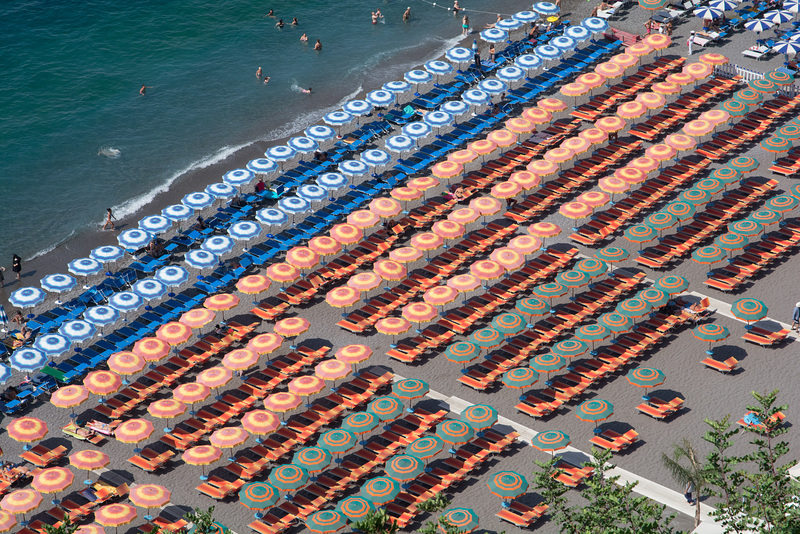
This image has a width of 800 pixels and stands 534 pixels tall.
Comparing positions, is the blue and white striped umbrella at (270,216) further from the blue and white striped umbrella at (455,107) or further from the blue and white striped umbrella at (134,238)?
the blue and white striped umbrella at (455,107)

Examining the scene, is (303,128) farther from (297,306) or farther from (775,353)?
(775,353)

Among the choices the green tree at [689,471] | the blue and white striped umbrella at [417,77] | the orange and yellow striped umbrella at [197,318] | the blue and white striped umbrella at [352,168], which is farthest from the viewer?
the blue and white striped umbrella at [417,77]

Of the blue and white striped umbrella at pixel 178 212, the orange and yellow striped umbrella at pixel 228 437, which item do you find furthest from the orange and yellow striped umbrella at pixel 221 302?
the orange and yellow striped umbrella at pixel 228 437

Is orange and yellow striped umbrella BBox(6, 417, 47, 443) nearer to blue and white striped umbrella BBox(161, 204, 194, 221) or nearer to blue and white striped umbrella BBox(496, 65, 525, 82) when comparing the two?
blue and white striped umbrella BBox(161, 204, 194, 221)

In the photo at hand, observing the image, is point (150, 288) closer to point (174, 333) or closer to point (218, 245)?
point (174, 333)

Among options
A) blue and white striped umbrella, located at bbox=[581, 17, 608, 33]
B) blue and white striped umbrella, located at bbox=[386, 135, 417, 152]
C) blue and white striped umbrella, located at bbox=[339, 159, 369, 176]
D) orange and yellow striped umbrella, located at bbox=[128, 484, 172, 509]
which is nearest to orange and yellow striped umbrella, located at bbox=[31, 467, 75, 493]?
orange and yellow striped umbrella, located at bbox=[128, 484, 172, 509]

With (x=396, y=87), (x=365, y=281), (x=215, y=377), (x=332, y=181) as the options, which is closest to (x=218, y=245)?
(x=332, y=181)
